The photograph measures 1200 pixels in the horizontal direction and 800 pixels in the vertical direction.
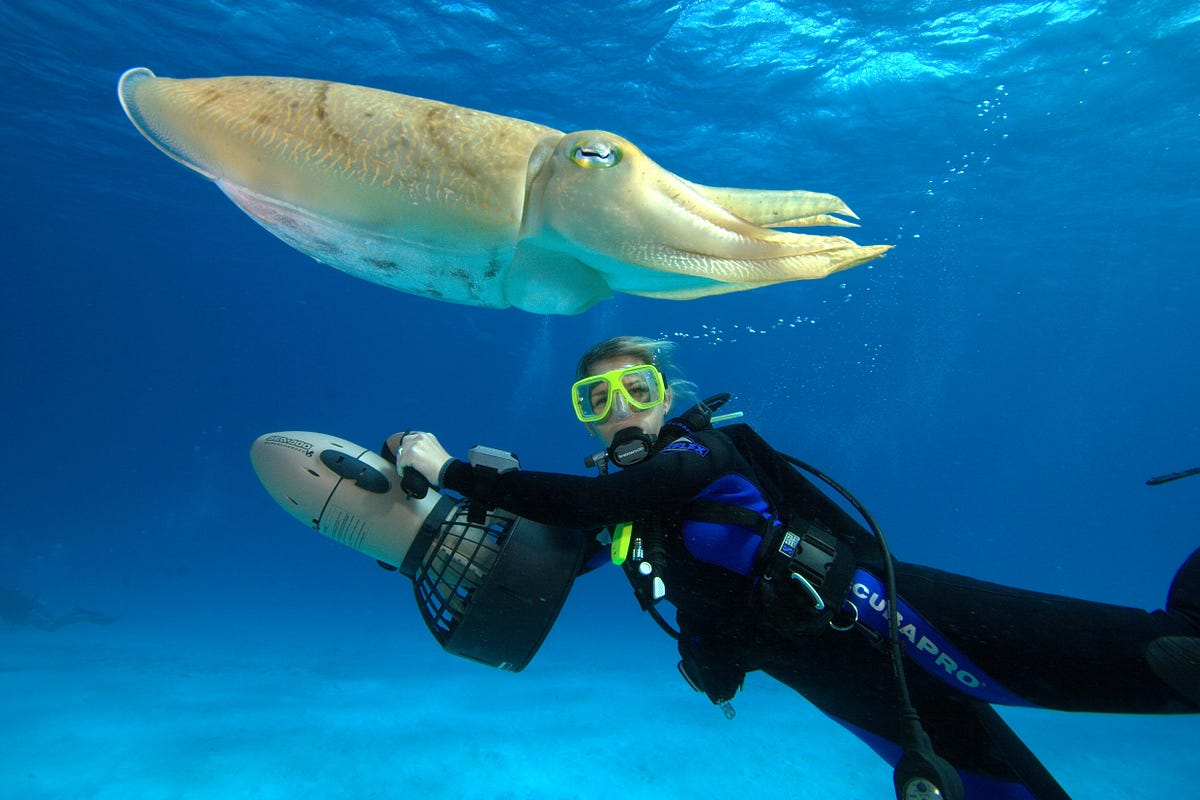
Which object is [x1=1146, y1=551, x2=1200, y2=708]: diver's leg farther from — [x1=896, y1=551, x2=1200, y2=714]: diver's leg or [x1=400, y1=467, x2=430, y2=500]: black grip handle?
[x1=400, y1=467, x2=430, y2=500]: black grip handle

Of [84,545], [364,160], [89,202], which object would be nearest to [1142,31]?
[364,160]

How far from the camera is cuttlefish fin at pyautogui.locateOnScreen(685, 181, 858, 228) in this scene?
1.45 m

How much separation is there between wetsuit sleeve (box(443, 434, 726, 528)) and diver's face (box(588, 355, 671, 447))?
0.52 meters

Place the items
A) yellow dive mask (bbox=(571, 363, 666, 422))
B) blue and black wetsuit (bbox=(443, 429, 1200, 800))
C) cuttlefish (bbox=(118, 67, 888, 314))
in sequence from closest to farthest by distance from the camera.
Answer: cuttlefish (bbox=(118, 67, 888, 314)) < blue and black wetsuit (bbox=(443, 429, 1200, 800)) < yellow dive mask (bbox=(571, 363, 666, 422))

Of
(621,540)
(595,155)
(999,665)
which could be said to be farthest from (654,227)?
(999,665)

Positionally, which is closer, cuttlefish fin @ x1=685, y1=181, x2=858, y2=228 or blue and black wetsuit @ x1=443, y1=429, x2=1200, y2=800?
cuttlefish fin @ x1=685, y1=181, x2=858, y2=228

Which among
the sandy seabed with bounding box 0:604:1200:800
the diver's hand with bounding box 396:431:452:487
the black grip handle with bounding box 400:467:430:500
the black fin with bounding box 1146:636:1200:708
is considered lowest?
the sandy seabed with bounding box 0:604:1200:800

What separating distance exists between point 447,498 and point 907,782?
2080 mm

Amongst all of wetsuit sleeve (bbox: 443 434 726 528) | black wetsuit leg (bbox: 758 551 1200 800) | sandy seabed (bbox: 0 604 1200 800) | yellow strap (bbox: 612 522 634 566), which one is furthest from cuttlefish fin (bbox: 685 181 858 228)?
sandy seabed (bbox: 0 604 1200 800)

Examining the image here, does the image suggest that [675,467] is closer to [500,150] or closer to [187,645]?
[500,150]

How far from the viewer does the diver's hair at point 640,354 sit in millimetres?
3143

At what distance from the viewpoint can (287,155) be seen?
4.51 feet

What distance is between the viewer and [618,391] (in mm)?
2939

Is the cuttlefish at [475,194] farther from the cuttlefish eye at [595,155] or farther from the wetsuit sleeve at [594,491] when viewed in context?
the wetsuit sleeve at [594,491]
